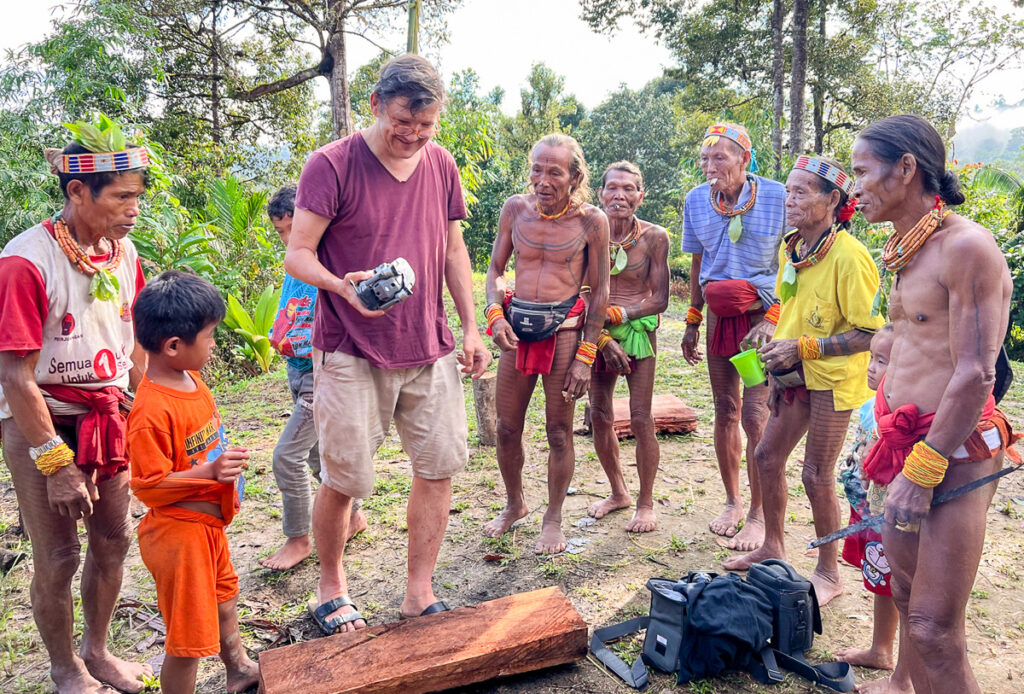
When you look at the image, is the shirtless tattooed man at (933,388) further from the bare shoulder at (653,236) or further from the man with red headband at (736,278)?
the bare shoulder at (653,236)

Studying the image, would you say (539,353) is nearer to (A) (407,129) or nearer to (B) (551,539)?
(B) (551,539)

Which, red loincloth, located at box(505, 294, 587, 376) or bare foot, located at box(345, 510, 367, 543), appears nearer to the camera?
red loincloth, located at box(505, 294, 587, 376)

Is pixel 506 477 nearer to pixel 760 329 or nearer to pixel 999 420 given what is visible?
pixel 760 329

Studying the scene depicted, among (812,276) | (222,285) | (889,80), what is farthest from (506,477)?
(889,80)

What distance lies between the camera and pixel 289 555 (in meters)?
3.69

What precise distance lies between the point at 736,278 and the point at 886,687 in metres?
2.14

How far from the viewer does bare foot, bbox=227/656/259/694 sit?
2631 mm

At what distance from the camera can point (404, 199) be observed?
288cm

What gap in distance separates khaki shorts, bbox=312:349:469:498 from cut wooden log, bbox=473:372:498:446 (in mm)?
2478

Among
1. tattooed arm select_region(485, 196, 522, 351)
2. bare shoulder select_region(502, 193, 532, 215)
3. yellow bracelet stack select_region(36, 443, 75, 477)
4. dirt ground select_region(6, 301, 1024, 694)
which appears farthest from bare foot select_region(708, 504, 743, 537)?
Answer: yellow bracelet stack select_region(36, 443, 75, 477)

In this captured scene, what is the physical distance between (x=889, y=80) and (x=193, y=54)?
19649mm

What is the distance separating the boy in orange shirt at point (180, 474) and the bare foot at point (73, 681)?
55 centimetres

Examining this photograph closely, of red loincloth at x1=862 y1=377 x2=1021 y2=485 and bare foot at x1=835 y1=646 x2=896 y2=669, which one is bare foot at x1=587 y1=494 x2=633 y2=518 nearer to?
bare foot at x1=835 y1=646 x2=896 y2=669

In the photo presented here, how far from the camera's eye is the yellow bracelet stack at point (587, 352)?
3.82 meters
